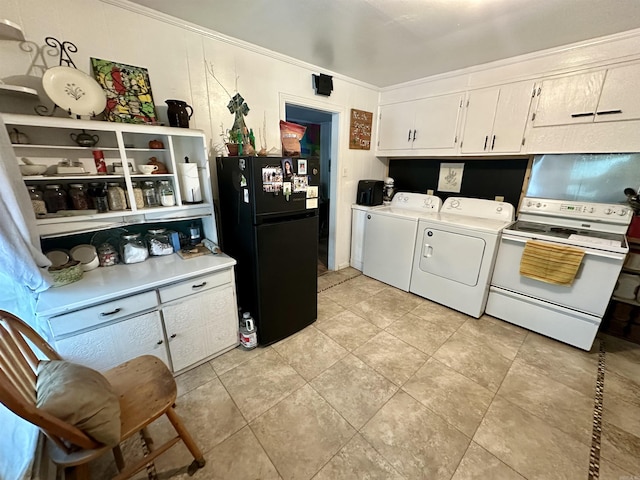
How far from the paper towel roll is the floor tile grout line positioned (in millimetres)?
2840

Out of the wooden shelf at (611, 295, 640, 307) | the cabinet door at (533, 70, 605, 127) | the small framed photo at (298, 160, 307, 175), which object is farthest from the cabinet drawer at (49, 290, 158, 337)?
the wooden shelf at (611, 295, 640, 307)

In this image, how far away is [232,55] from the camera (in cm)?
A: 213

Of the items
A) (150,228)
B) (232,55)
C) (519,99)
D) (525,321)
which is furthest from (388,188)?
(150,228)

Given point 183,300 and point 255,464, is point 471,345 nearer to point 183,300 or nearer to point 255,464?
point 255,464

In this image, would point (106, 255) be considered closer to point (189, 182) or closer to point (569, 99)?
point (189, 182)

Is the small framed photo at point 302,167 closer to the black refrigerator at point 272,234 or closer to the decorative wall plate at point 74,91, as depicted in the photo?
the black refrigerator at point 272,234

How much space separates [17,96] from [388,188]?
348cm

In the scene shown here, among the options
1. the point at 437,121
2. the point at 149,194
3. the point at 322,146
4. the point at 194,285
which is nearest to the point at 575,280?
the point at 437,121

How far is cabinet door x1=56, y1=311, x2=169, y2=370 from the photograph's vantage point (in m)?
1.37

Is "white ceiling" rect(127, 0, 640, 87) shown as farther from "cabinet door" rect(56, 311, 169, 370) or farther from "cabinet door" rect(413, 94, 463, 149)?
"cabinet door" rect(56, 311, 169, 370)

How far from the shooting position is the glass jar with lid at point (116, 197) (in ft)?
5.41

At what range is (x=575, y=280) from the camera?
6.65 ft

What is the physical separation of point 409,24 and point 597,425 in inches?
113

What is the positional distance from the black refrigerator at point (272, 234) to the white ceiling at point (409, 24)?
0.96 meters
